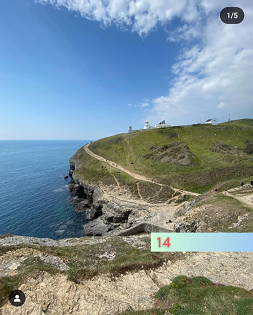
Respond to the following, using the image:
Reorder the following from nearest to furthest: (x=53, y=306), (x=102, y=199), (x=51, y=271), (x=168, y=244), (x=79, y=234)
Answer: (x=168, y=244)
(x=53, y=306)
(x=51, y=271)
(x=79, y=234)
(x=102, y=199)

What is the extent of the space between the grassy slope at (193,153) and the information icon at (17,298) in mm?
46481

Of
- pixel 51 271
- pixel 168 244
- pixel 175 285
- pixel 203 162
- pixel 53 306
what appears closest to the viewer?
pixel 168 244

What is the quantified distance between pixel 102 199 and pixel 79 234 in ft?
38.1

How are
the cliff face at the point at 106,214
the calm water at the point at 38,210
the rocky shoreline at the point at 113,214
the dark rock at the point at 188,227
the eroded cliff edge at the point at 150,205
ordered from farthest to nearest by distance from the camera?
the calm water at the point at 38,210 < the cliff face at the point at 106,214 < the rocky shoreline at the point at 113,214 < the dark rock at the point at 188,227 < the eroded cliff edge at the point at 150,205

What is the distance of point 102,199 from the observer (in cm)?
4938

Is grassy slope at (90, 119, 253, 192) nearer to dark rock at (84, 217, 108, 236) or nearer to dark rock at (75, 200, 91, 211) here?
dark rock at (75, 200, 91, 211)

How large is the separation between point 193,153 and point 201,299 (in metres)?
65.1

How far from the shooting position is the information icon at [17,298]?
1094 cm

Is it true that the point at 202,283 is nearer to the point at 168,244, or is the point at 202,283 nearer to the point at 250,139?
the point at 168,244

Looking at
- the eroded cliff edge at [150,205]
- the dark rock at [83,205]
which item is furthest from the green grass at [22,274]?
the dark rock at [83,205]

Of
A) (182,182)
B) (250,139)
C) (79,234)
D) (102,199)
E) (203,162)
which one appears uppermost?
(250,139)

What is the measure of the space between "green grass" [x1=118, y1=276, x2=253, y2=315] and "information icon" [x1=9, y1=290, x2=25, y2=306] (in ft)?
23.1

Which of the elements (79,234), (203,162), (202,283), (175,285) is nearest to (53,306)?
(175,285)

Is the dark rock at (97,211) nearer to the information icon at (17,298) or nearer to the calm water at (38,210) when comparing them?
the calm water at (38,210)
